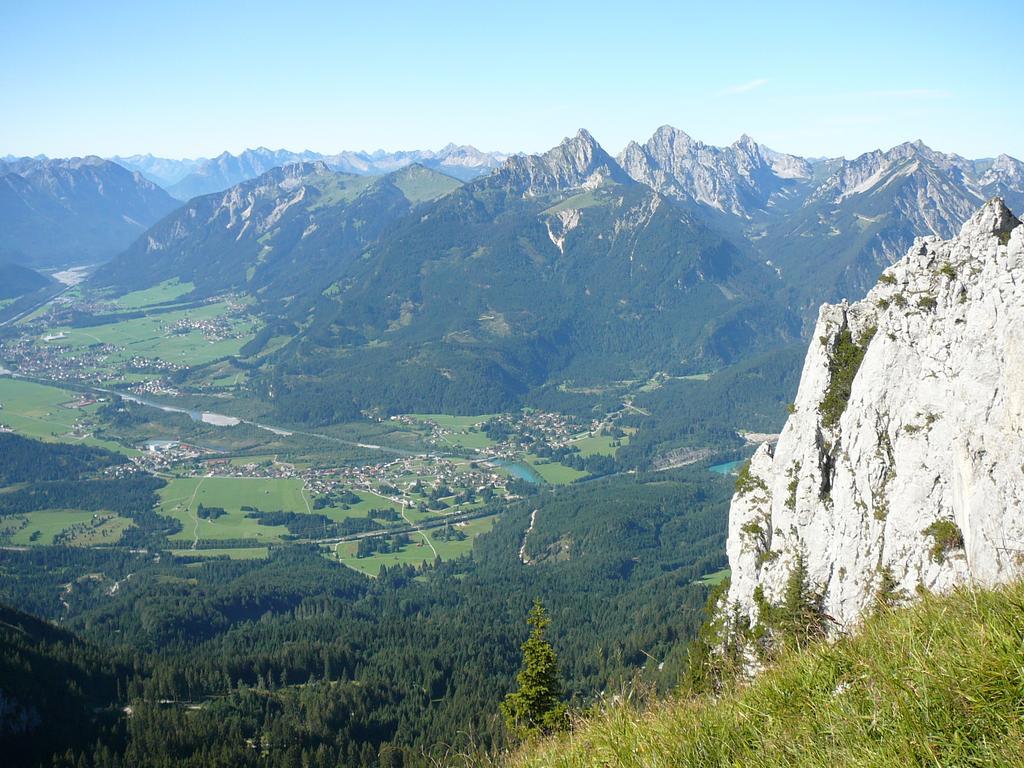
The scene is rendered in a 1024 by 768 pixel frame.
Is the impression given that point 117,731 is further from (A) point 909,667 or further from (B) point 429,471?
(B) point 429,471

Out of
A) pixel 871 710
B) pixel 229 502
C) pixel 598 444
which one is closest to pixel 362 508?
pixel 229 502

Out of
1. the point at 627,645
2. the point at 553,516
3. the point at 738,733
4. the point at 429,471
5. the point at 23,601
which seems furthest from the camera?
the point at 429,471

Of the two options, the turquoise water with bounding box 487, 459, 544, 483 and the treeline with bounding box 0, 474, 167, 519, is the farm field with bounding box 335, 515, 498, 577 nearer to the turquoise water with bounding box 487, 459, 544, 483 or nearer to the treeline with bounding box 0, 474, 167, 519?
the turquoise water with bounding box 487, 459, 544, 483

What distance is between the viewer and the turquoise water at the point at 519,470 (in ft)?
545

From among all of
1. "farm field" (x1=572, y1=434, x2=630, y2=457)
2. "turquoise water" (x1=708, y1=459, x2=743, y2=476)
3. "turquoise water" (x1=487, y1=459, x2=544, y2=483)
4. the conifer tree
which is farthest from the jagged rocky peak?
"farm field" (x1=572, y1=434, x2=630, y2=457)

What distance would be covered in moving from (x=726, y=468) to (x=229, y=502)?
100m

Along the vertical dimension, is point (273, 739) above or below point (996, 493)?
below

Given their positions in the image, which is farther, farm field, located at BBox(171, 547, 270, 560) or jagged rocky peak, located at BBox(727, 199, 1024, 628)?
farm field, located at BBox(171, 547, 270, 560)

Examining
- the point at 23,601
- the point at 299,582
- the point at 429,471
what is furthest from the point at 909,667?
the point at 429,471

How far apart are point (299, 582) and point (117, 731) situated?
198 feet

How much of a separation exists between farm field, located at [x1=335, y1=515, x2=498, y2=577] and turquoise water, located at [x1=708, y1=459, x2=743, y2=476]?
186ft

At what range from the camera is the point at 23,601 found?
352 feet

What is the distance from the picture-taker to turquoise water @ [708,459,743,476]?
16757cm

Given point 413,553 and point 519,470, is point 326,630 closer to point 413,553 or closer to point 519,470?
point 413,553
